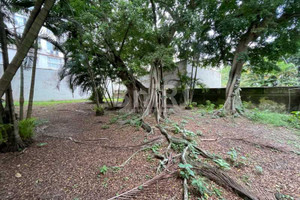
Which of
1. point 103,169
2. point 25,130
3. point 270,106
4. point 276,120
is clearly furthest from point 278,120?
point 25,130

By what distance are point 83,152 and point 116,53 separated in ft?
12.1

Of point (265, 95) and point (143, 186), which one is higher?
point (265, 95)

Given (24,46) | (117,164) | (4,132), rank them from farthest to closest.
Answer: (4,132), (117,164), (24,46)

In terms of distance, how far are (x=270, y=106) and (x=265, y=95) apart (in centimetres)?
53

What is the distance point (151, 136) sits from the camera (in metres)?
2.88

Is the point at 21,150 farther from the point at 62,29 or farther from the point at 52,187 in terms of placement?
the point at 62,29

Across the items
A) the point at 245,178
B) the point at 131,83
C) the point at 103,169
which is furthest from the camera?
the point at 131,83

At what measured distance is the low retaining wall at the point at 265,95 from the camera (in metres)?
5.20

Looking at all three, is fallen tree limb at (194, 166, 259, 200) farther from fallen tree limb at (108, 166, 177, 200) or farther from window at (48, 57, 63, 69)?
window at (48, 57, 63, 69)

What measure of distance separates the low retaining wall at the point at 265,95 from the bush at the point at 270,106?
121 millimetres

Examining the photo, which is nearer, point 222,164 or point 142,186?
point 142,186

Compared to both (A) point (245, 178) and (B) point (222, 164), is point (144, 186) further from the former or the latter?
(A) point (245, 178)

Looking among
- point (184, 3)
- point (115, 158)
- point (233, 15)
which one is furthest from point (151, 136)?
point (233, 15)

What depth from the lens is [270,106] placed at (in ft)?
18.5
